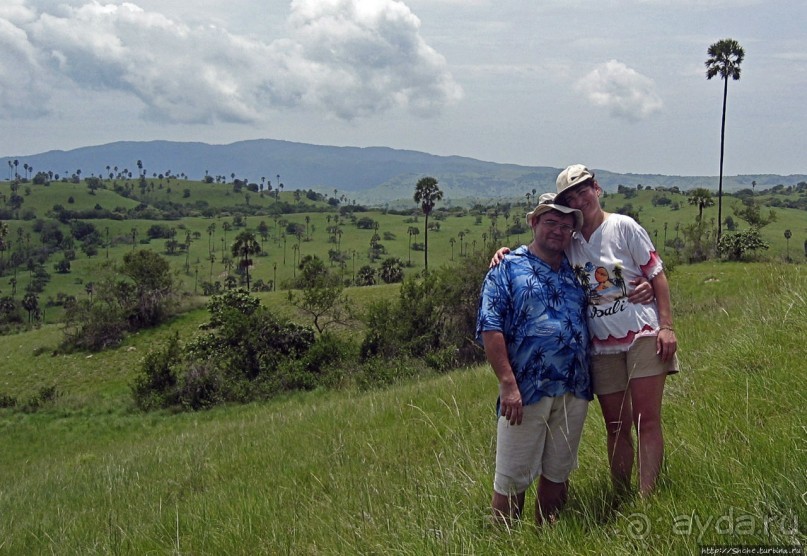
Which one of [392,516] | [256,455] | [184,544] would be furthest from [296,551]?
[256,455]

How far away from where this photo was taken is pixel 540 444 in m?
3.62

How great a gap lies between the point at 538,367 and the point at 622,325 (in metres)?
0.56

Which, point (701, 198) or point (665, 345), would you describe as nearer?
point (665, 345)

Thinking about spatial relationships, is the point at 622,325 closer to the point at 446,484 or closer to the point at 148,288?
the point at 446,484

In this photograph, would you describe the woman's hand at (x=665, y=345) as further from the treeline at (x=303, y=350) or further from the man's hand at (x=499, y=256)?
the treeline at (x=303, y=350)

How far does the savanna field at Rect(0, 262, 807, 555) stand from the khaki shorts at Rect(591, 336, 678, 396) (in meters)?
0.49

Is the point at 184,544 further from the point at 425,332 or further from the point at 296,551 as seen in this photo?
the point at 425,332

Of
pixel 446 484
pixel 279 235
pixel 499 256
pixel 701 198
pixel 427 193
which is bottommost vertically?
pixel 279 235

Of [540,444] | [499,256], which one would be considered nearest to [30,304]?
[499,256]

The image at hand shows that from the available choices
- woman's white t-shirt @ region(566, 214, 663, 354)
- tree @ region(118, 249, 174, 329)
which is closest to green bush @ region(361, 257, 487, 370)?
tree @ region(118, 249, 174, 329)

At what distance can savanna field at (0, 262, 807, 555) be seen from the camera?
2.95 m

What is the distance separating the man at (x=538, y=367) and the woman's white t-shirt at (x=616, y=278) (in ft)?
0.33

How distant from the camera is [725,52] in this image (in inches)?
2082

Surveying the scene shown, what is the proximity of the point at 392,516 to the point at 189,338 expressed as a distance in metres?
44.1
